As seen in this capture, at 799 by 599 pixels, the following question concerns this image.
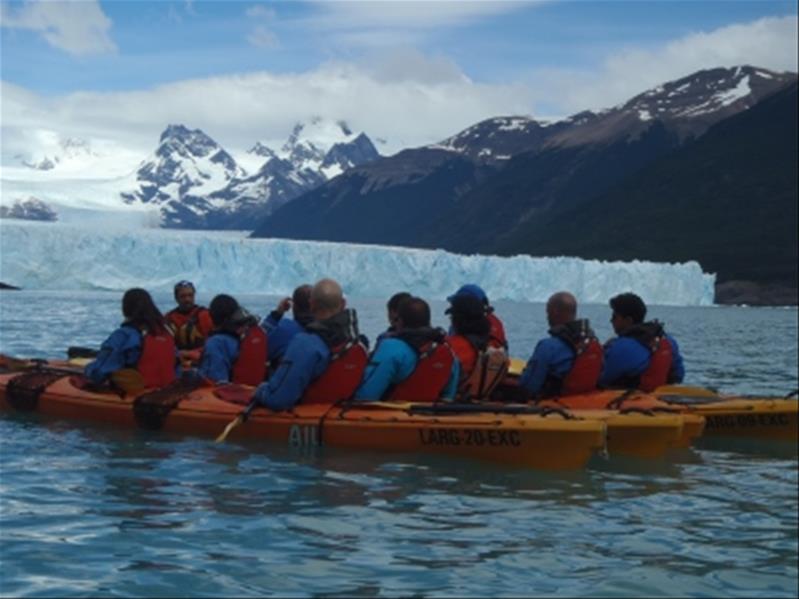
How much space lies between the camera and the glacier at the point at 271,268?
57.1m

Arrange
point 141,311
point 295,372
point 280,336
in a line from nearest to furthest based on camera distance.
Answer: point 295,372, point 141,311, point 280,336

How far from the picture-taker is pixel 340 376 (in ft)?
35.2

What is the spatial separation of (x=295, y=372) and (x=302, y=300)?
1880 mm

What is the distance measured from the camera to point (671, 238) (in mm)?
126062

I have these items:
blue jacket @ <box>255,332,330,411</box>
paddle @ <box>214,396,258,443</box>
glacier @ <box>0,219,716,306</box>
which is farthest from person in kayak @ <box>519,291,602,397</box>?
glacier @ <box>0,219,716,306</box>

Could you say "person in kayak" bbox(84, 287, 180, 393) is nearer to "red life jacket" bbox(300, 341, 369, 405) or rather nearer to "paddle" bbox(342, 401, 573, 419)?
"red life jacket" bbox(300, 341, 369, 405)

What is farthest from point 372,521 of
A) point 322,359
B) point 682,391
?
point 682,391

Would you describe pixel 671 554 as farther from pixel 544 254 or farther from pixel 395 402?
pixel 544 254

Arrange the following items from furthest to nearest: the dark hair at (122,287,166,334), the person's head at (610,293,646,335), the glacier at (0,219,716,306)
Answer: the glacier at (0,219,716,306), the person's head at (610,293,646,335), the dark hair at (122,287,166,334)

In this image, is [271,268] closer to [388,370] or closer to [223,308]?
[223,308]

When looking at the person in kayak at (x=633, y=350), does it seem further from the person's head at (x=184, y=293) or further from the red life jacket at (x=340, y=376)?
the person's head at (x=184, y=293)

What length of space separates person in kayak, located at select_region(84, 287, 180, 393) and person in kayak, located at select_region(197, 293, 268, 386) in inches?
15.9

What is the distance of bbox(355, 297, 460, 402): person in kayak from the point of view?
10.6 meters

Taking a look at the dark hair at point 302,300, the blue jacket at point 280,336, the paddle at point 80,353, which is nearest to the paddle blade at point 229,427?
the dark hair at point 302,300
